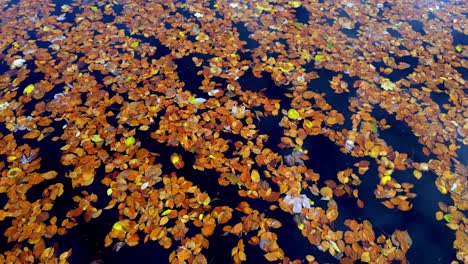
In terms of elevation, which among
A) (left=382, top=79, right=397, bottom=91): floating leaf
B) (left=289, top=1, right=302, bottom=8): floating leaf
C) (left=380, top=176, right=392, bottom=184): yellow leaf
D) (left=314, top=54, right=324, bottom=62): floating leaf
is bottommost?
(left=380, top=176, right=392, bottom=184): yellow leaf

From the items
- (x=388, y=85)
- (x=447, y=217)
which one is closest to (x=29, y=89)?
(x=388, y=85)

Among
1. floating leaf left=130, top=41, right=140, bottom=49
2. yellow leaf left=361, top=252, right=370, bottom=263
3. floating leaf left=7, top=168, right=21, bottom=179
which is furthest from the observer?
floating leaf left=130, top=41, right=140, bottom=49

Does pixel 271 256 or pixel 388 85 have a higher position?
pixel 388 85

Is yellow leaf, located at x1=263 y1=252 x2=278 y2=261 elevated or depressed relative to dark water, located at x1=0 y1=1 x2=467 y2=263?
depressed

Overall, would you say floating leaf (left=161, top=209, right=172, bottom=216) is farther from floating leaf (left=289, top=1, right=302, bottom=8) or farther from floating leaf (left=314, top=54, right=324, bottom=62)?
floating leaf (left=289, top=1, right=302, bottom=8)

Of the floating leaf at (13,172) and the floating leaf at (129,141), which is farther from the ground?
the floating leaf at (129,141)

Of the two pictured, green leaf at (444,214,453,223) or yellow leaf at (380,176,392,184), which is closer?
green leaf at (444,214,453,223)

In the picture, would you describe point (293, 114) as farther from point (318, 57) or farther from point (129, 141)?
point (129, 141)

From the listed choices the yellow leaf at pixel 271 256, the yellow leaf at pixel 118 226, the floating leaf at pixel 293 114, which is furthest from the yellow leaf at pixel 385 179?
the yellow leaf at pixel 118 226

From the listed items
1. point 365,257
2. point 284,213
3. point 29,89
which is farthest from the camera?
point 29,89

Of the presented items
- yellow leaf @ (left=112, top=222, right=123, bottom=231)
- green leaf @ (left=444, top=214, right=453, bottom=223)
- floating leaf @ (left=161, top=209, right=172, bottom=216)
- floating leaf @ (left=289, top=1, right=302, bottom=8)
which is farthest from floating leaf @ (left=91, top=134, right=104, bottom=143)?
floating leaf @ (left=289, top=1, right=302, bottom=8)

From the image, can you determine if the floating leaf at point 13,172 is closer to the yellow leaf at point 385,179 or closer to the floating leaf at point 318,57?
the yellow leaf at point 385,179

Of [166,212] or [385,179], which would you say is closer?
[166,212]

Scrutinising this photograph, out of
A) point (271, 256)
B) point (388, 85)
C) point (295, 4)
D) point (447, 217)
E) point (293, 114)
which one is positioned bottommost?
point (271, 256)
